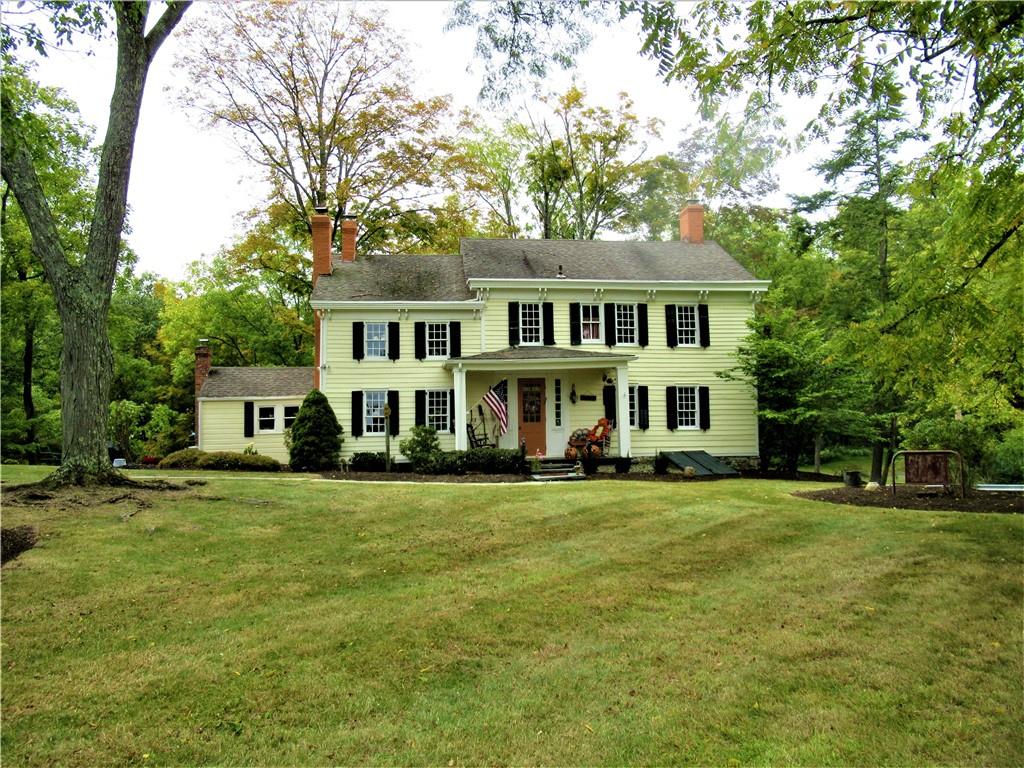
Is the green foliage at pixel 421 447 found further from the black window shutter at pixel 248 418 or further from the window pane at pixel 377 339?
the black window shutter at pixel 248 418

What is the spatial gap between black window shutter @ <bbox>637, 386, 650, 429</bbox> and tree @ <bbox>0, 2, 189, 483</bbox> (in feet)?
44.4

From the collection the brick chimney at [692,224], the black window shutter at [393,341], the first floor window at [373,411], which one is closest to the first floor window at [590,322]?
the black window shutter at [393,341]

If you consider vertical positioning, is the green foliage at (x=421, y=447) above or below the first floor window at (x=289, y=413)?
below

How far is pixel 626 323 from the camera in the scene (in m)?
20.0

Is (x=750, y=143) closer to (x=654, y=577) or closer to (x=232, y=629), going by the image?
(x=654, y=577)

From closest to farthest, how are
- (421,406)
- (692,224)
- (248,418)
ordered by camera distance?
(421,406) → (248,418) → (692,224)

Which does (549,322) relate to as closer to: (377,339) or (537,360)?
(537,360)

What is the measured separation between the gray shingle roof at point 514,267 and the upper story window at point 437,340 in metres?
0.81

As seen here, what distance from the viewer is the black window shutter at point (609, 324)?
64.6 ft

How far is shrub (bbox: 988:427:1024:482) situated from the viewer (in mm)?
16203

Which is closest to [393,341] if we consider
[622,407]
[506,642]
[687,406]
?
[622,407]

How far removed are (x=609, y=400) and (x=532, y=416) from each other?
7.63 ft

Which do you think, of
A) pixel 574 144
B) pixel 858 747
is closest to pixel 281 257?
pixel 574 144

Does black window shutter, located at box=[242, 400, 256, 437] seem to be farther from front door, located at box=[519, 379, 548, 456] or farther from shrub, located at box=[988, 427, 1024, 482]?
shrub, located at box=[988, 427, 1024, 482]
